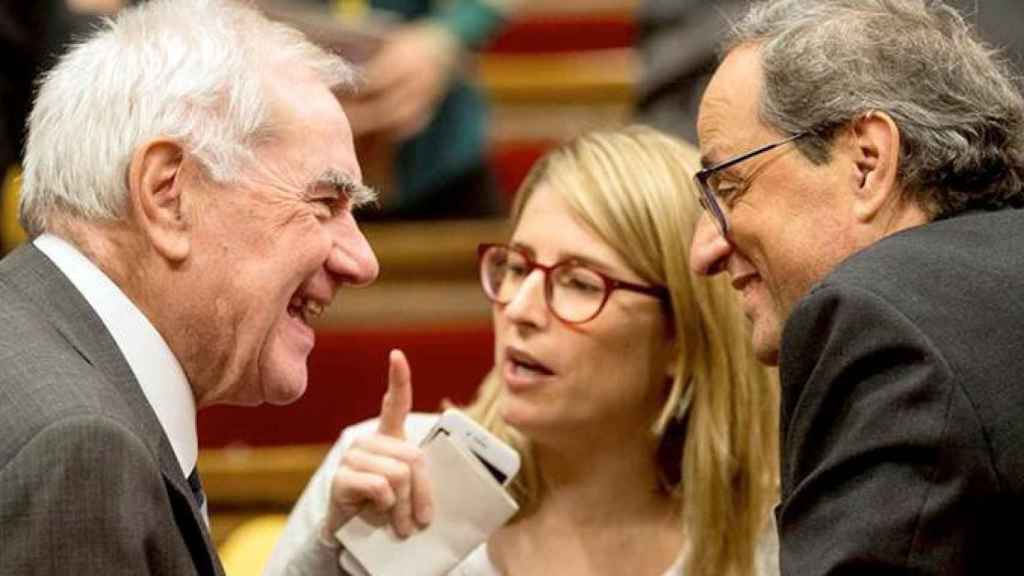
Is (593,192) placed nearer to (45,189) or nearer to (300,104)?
(300,104)

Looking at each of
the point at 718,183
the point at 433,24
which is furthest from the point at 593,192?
the point at 433,24

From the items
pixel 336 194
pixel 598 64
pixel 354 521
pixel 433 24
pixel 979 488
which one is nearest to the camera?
pixel 979 488

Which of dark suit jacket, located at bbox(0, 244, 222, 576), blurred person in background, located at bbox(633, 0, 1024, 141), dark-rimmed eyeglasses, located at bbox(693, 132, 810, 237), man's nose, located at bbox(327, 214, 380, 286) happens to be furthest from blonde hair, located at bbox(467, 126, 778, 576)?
blurred person in background, located at bbox(633, 0, 1024, 141)

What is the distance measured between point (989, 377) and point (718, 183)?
528mm

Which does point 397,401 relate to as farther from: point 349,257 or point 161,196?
point 161,196

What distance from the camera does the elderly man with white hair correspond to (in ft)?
5.51

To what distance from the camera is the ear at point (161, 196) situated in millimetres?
1992

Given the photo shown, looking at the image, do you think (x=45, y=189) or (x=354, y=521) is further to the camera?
(x=354, y=521)

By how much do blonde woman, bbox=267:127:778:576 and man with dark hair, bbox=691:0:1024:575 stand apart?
0.96ft

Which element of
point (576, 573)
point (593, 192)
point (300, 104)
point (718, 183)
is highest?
point (300, 104)

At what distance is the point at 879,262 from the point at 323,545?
3.03 ft

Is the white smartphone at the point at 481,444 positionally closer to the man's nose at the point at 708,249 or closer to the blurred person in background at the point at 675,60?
the man's nose at the point at 708,249

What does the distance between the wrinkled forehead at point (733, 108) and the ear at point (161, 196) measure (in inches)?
24.3

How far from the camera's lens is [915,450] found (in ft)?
5.83
